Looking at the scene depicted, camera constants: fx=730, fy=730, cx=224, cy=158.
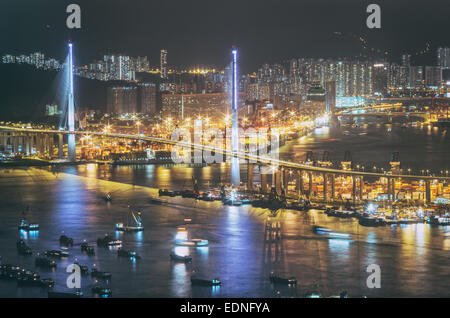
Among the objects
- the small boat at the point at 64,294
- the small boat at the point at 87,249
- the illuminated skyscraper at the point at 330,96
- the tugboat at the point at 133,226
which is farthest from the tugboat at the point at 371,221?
the illuminated skyscraper at the point at 330,96

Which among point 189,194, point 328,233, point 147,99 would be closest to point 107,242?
point 328,233

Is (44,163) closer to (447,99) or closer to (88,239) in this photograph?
(88,239)

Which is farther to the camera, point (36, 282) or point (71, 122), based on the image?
point (71, 122)

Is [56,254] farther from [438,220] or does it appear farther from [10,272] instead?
[438,220]

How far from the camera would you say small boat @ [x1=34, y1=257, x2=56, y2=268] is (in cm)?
586

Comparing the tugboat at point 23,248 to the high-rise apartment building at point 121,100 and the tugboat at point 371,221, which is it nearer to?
the tugboat at point 371,221

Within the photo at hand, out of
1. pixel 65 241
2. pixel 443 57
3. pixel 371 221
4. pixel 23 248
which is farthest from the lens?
pixel 443 57

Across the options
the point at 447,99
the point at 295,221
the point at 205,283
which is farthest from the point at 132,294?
the point at 447,99

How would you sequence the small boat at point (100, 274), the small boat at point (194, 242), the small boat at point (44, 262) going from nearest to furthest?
the small boat at point (100, 274), the small boat at point (44, 262), the small boat at point (194, 242)

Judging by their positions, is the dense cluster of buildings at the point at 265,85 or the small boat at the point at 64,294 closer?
the small boat at the point at 64,294

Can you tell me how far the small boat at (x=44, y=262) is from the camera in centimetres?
586

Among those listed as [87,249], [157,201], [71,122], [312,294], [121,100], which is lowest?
[312,294]

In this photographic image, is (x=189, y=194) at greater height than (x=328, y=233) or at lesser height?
greater

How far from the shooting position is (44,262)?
5.90 meters
